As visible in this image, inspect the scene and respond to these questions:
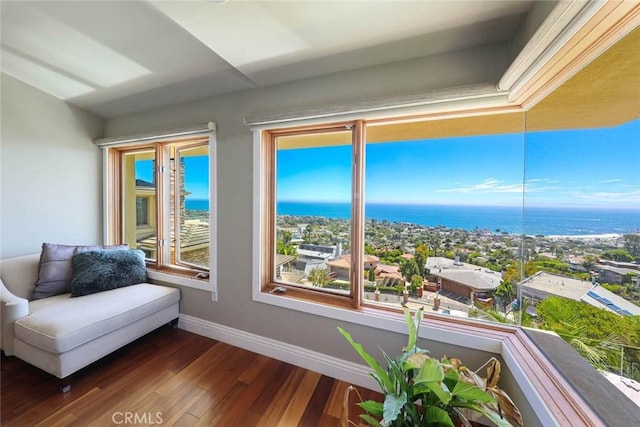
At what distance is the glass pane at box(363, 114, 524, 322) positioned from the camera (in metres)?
1.36

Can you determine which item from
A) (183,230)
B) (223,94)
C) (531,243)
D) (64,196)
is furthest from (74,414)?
(531,243)

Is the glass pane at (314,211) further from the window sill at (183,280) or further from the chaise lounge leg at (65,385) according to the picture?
the chaise lounge leg at (65,385)

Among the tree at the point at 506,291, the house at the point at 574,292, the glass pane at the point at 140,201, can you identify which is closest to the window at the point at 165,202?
the glass pane at the point at 140,201

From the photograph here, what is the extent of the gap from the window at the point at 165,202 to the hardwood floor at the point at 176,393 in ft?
2.74

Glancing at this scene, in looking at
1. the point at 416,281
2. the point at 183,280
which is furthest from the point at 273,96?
the point at 183,280

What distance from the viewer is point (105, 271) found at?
2.02m

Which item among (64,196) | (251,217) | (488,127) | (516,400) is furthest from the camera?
(64,196)

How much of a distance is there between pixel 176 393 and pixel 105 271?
1.30 m

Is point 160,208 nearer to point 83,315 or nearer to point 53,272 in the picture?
point 53,272

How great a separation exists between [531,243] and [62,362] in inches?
114

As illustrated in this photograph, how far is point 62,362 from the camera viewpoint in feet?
4.68

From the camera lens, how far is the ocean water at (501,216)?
2.93 feet

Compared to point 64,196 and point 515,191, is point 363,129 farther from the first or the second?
point 64,196

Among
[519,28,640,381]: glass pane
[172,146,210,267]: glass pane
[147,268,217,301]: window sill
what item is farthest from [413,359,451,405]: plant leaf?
[172,146,210,267]: glass pane
